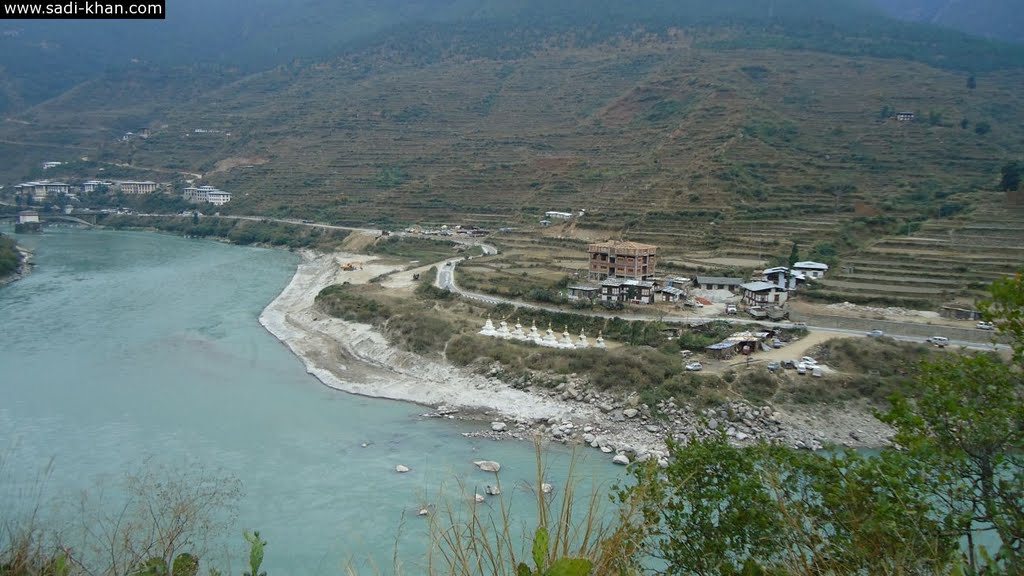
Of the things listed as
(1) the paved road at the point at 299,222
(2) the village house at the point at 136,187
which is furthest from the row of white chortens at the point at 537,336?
(2) the village house at the point at 136,187

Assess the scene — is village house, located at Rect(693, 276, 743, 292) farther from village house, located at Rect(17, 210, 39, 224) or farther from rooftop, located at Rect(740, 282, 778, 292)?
village house, located at Rect(17, 210, 39, 224)

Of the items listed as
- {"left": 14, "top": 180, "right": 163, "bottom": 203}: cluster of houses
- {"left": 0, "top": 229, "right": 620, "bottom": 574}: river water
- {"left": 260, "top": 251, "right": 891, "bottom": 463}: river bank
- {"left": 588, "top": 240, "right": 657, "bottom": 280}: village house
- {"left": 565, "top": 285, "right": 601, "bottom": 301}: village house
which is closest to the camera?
{"left": 0, "top": 229, "right": 620, "bottom": 574}: river water

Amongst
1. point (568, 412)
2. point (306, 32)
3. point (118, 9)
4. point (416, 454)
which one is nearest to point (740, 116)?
point (568, 412)

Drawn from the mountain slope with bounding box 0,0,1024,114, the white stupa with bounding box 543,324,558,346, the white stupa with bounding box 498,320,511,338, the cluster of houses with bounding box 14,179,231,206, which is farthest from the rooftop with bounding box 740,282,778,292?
the mountain slope with bounding box 0,0,1024,114

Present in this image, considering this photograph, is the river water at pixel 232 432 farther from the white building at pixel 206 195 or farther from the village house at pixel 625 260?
the white building at pixel 206 195

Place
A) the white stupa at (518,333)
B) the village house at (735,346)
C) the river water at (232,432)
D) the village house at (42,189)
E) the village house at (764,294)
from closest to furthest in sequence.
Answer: the river water at (232,432)
the village house at (735,346)
the white stupa at (518,333)
the village house at (764,294)
the village house at (42,189)

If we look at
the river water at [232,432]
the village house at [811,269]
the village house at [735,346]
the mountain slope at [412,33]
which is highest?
the mountain slope at [412,33]
